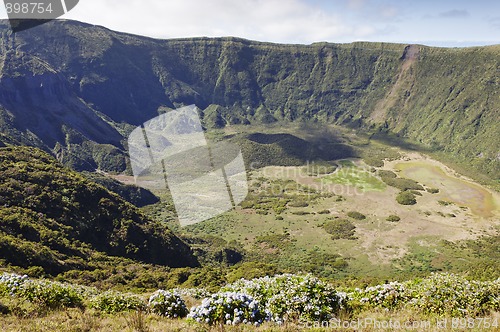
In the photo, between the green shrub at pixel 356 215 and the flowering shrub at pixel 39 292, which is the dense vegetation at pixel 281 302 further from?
the green shrub at pixel 356 215

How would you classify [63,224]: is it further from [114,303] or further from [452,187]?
[452,187]

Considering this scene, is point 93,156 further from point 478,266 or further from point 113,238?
point 478,266

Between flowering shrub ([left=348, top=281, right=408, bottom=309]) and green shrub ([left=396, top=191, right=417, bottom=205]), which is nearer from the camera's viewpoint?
flowering shrub ([left=348, top=281, right=408, bottom=309])

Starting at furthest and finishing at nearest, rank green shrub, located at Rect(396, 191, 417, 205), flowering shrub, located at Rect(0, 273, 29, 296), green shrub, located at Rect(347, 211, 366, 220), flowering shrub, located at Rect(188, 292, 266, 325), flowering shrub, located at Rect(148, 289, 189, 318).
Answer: green shrub, located at Rect(396, 191, 417, 205)
green shrub, located at Rect(347, 211, 366, 220)
flowering shrub, located at Rect(148, 289, 189, 318)
flowering shrub, located at Rect(0, 273, 29, 296)
flowering shrub, located at Rect(188, 292, 266, 325)

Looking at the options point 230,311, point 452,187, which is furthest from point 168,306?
point 452,187

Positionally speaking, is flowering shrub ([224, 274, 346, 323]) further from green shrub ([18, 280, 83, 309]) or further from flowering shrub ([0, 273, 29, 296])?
flowering shrub ([0, 273, 29, 296])

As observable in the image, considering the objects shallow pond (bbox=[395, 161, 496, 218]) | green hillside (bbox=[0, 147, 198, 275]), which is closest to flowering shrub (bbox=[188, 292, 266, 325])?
green hillside (bbox=[0, 147, 198, 275])
